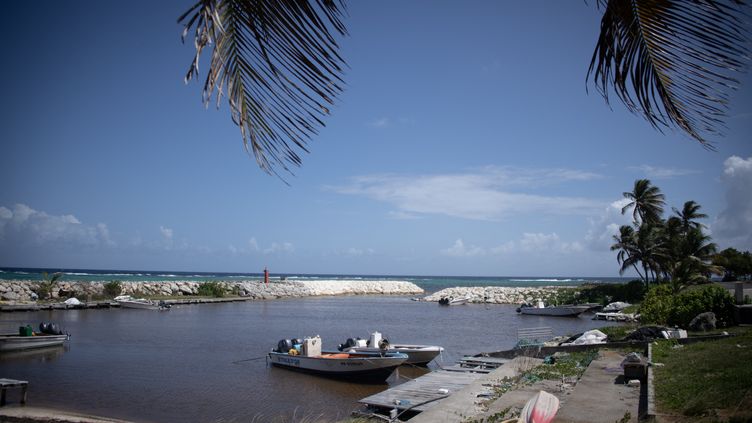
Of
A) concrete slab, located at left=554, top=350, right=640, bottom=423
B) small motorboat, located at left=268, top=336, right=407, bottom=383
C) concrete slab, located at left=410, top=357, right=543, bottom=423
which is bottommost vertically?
small motorboat, located at left=268, top=336, right=407, bottom=383

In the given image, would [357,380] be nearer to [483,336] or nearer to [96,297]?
[483,336]

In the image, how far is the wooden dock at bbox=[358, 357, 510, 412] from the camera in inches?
501

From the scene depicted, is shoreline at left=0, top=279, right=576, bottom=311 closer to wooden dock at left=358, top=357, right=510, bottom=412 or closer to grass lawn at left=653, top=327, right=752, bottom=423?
wooden dock at left=358, top=357, right=510, bottom=412

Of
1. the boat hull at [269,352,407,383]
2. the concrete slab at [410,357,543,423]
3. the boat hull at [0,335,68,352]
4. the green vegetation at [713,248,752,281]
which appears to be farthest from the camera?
the green vegetation at [713,248,752,281]

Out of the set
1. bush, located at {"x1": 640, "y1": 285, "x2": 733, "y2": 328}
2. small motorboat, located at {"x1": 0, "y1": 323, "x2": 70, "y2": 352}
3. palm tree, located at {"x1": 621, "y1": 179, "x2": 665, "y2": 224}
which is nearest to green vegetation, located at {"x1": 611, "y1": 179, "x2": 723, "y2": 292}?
palm tree, located at {"x1": 621, "y1": 179, "x2": 665, "y2": 224}

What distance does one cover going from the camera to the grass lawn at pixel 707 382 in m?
6.96

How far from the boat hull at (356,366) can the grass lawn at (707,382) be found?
28.9 ft

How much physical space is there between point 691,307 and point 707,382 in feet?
42.1

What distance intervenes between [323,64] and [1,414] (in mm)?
15479

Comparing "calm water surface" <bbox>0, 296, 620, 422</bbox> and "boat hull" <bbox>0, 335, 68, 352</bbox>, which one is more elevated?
"boat hull" <bbox>0, 335, 68, 352</bbox>

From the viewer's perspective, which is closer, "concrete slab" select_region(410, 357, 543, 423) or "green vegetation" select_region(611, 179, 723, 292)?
"concrete slab" select_region(410, 357, 543, 423)

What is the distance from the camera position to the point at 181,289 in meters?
62.2

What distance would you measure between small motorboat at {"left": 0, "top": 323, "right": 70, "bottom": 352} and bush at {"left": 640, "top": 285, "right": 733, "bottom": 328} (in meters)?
28.1

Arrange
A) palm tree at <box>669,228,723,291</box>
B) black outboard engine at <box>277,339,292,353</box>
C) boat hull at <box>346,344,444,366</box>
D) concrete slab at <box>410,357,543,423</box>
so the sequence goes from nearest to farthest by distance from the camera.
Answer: concrete slab at <box>410,357,543,423</box> < boat hull at <box>346,344,444,366</box> < black outboard engine at <box>277,339,292,353</box> < palm tree at <box>669,228,723,291</box>
